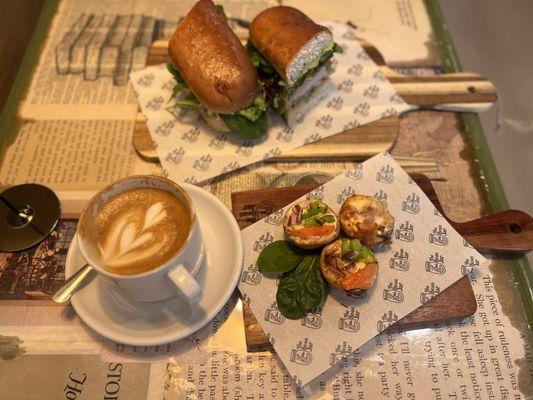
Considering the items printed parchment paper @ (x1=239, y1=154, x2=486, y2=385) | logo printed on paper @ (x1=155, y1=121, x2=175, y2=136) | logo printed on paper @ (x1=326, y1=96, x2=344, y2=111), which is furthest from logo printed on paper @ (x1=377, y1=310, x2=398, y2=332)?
logo printed on paper @ (x1=155, y1=121, x2=175, y2=136)

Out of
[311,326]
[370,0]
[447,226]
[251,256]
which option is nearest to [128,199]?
[251,256]

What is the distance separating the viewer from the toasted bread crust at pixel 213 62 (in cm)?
138

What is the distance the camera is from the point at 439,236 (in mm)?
1222

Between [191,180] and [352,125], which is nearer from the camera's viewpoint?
[191,180]

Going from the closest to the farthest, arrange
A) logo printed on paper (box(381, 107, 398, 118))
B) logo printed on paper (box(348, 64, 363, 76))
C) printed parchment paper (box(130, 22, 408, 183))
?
printed parchment paper (box(130, 22, 408, 183))
logo printed on paper (box(381, 107, 398, 118))
logo printed on paper (box(348, 64, 363, 76))

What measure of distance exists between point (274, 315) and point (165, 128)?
81 cm

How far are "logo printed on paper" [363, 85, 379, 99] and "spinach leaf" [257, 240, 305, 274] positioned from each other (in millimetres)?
776

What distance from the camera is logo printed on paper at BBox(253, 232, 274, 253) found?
4.05ft

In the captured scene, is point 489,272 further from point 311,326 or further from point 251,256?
point 251,256

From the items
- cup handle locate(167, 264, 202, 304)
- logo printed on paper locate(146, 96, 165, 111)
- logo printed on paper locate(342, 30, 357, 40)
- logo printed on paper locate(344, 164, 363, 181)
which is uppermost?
logo printed on paper locate(342, 30, 357, 40)

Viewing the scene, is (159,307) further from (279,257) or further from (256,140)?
(256,140)

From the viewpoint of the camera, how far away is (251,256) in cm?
122

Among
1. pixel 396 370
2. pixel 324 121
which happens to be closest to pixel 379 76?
pixel 324 121

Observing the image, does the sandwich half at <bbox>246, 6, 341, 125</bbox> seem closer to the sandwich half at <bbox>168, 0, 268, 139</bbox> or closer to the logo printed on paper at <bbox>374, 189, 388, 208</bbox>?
the sandwich half at <bbox>168, 0, 268, 139</bbox>
